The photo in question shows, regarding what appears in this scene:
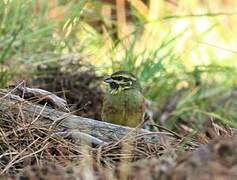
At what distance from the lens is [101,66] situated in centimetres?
649

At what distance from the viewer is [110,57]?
637cm

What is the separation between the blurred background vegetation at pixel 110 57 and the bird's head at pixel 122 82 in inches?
19.6

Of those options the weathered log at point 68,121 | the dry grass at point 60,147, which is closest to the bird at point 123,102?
the weathered log at point 68,121

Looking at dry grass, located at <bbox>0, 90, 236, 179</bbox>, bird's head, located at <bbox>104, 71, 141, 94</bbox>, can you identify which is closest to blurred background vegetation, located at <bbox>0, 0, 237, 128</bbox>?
bird's head, located at <bbox>104, 71, 141, 94</bbox>

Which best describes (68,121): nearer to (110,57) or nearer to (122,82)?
(122,82)

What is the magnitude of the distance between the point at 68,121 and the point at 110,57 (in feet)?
6.88

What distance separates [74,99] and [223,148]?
3503 millimetres

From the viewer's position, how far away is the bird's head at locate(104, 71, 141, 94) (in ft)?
17.4

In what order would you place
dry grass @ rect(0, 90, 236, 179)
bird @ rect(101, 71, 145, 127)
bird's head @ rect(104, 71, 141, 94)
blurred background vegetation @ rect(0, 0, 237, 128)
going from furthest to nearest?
blurred background vegetation @ rect(0, 0, 237, 128) → bird's head @ rect(104, 71, 141, 94) → bird @ rect(101, 71, 145, 127) → dry grass @ rect(0, 90, 236, 179)

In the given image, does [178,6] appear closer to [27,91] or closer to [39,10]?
[39,10]

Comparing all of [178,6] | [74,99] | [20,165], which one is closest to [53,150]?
[20,165]

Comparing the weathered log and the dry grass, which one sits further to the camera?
the weathered log

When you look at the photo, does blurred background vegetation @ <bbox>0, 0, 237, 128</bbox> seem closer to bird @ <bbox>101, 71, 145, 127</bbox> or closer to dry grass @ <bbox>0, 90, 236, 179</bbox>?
bird @ <bbox>101, 71, 145, 127</bbox>

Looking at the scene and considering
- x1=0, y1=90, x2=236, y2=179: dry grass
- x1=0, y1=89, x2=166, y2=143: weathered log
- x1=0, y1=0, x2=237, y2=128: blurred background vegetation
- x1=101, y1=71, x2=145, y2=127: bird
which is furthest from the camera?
x1=0, y1=0, x2=237, y2=128: blurred background vegetation
